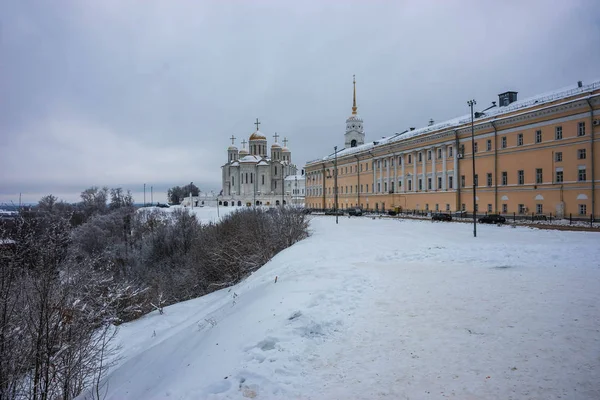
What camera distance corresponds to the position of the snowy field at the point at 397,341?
6.52 m

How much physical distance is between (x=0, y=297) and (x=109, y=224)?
Answer: 5026cm

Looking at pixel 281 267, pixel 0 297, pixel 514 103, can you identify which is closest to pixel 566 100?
pixel 514 103

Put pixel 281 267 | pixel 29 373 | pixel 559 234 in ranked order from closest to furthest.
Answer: pixel 29 373, pixel 281 267, pixel 559 234

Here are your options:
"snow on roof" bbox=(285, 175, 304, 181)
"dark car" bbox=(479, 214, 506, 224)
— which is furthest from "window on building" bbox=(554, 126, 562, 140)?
"snow on roof" bbox=(285, 175, 304, 181)

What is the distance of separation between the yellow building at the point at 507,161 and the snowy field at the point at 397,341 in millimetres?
21146

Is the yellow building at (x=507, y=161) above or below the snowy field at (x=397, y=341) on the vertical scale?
above

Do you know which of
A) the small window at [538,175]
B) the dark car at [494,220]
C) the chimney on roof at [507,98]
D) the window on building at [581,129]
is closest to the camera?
the window on building at [581,129]

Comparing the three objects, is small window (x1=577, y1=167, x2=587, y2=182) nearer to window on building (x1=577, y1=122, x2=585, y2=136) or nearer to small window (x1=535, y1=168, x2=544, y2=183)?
window on building (x1=577, y1=122, x2=585, y2=136)

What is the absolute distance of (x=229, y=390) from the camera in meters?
6.81

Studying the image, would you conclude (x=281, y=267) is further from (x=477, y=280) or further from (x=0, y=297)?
(x=0, y=297)

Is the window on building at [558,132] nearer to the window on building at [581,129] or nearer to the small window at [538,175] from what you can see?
the window on building at [581,129]

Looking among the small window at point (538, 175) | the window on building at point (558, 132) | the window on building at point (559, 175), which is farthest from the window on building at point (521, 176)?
the window on building at point (558, 132)

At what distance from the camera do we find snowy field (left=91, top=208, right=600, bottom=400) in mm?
6516

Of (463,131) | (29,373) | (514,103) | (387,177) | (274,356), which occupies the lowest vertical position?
(29,373)
